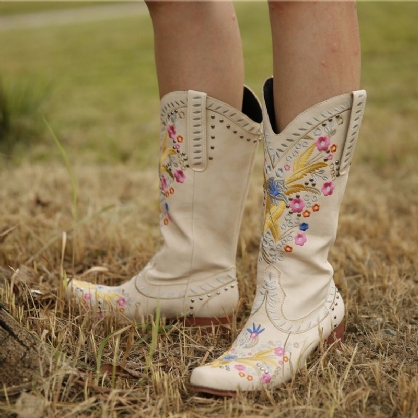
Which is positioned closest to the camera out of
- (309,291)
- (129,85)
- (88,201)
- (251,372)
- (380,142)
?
(251,372)

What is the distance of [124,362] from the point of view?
1.12 metres

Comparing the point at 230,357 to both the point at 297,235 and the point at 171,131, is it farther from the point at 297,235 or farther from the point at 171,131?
the point at 171,131

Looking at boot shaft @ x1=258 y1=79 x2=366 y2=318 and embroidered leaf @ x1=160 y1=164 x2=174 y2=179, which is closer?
boot shaft @ x1=258 y1=79 x2=366 y2=318

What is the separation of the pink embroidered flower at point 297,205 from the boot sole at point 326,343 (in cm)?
28

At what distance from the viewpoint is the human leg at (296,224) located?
113 cm

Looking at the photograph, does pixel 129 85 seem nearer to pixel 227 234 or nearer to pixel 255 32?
pixel 255 32

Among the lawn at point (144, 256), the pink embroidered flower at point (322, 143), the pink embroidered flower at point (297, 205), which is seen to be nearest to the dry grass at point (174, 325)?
the lawn at point (144, 256)

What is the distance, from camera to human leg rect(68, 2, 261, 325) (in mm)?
1277

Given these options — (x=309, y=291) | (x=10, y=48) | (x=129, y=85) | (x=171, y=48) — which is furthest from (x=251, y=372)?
(x=10, y=48)

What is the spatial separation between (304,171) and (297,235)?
0.13 m

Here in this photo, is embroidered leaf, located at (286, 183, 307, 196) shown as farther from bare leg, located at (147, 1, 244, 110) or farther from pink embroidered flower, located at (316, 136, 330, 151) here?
bare leg, located at (147, 1, 244, 110)

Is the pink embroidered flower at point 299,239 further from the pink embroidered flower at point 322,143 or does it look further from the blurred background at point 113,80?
the blurred background at point 113,80

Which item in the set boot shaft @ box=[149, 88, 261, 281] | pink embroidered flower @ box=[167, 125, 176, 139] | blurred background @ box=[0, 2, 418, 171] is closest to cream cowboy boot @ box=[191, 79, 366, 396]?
boot shaft @ box=[149, 88, 261, 281]

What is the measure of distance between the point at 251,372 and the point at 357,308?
0.41 metres
